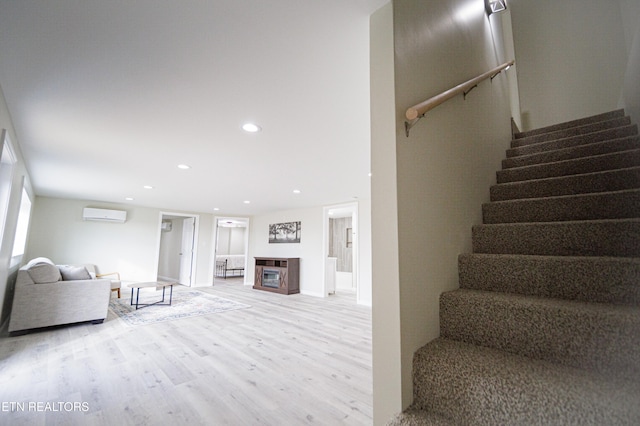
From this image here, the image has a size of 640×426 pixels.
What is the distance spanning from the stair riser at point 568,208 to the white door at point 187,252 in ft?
25.9

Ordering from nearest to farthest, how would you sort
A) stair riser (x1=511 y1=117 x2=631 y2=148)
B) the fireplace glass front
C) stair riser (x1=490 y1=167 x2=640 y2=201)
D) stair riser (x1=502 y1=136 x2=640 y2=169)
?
stair riser (x1=490 y1=167 x2=640 y2=201) < stair riser (x1=502 y1=136 x2=640 y2=169) < stair riser (x1=511 y1=117 x2=631 y2=148) < the fireplace glass front

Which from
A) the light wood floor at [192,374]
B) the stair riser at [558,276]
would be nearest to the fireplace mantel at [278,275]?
the light wood floor at [192,374]

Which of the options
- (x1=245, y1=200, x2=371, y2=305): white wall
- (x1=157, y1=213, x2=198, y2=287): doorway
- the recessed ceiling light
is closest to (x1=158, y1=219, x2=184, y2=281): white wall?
(x1=157, y1=213, x2=198, y2=287): doorway

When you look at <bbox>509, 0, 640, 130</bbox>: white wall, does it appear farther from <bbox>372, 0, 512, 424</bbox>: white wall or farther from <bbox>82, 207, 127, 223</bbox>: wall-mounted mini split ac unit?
<bbox>82, 207, 127, 223</bbox>: wall-mounted mini split ac unit

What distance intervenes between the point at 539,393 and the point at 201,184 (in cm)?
483

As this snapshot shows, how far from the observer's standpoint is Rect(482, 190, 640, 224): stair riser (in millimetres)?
1344

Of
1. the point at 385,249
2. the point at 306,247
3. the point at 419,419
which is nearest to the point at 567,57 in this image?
the point at 385,249

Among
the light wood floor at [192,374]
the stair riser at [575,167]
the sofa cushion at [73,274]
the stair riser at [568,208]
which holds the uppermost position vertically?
the stair riser at [575,167]

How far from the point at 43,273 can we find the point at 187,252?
4.44m

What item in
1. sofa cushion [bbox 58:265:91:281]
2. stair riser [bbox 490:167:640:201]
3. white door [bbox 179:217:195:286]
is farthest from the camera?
white door [bbox 179:217:195:286]

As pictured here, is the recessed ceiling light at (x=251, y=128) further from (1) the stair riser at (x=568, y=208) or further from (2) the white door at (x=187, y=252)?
(2) the white door at (x=187, y=252)

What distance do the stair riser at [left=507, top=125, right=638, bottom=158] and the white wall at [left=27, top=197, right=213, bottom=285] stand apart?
786 centimetres

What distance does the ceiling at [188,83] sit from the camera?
1.29m

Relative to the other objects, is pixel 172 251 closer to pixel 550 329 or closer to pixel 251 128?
pixel 251 128
